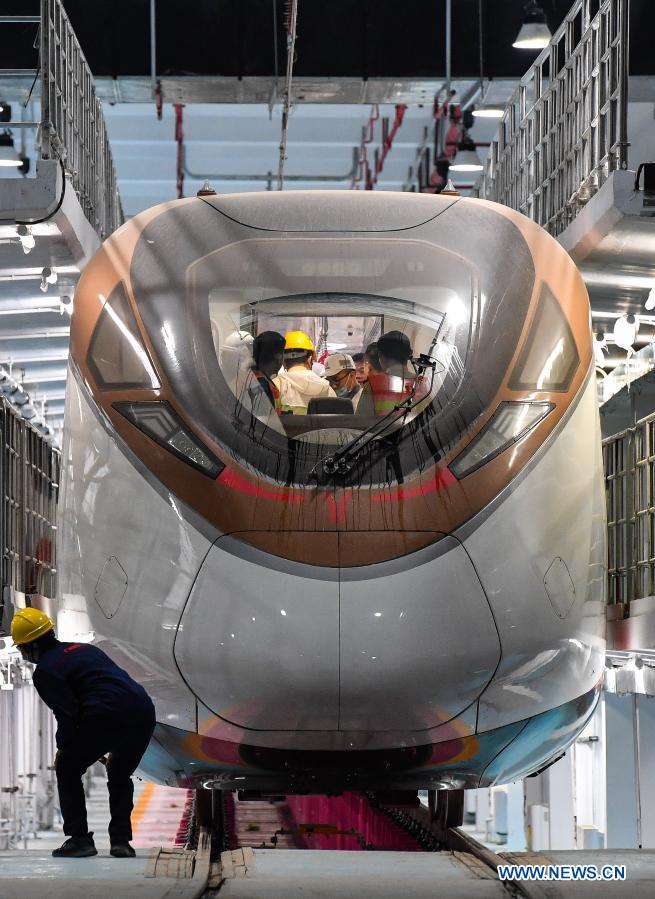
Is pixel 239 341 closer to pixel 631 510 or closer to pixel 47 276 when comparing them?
pixel 47 276

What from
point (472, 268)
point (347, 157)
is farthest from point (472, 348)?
point (347, 157)

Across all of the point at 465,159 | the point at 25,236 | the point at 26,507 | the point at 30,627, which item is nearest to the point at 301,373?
the point at 30,627

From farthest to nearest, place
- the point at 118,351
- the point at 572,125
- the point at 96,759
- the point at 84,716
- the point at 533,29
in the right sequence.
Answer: the point at 533,29 → the point at 572,125 → the point at 118,351 → the point at 96,759 → the point at 84,716

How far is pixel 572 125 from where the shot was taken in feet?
38.5

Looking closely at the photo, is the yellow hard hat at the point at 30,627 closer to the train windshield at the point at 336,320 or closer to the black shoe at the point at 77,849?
the black shoe at the point at 77,849

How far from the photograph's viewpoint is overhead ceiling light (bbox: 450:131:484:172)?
19.5 m

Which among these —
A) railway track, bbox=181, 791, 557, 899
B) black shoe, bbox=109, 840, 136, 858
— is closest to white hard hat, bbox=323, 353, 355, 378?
railway track, bbox=181, 791, 557, 899

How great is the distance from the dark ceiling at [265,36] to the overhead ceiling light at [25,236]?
7.35m

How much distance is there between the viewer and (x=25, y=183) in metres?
9.60

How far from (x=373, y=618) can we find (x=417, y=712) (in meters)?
0.50

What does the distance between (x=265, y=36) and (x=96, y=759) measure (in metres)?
11.4

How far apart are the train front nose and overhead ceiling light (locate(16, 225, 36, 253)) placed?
13.4ft

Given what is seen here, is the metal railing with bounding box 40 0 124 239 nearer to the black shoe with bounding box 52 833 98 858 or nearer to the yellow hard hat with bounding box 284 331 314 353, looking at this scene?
the yellow hard hat with bounding box 284 331 314 353

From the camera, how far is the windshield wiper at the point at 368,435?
6.68 m
